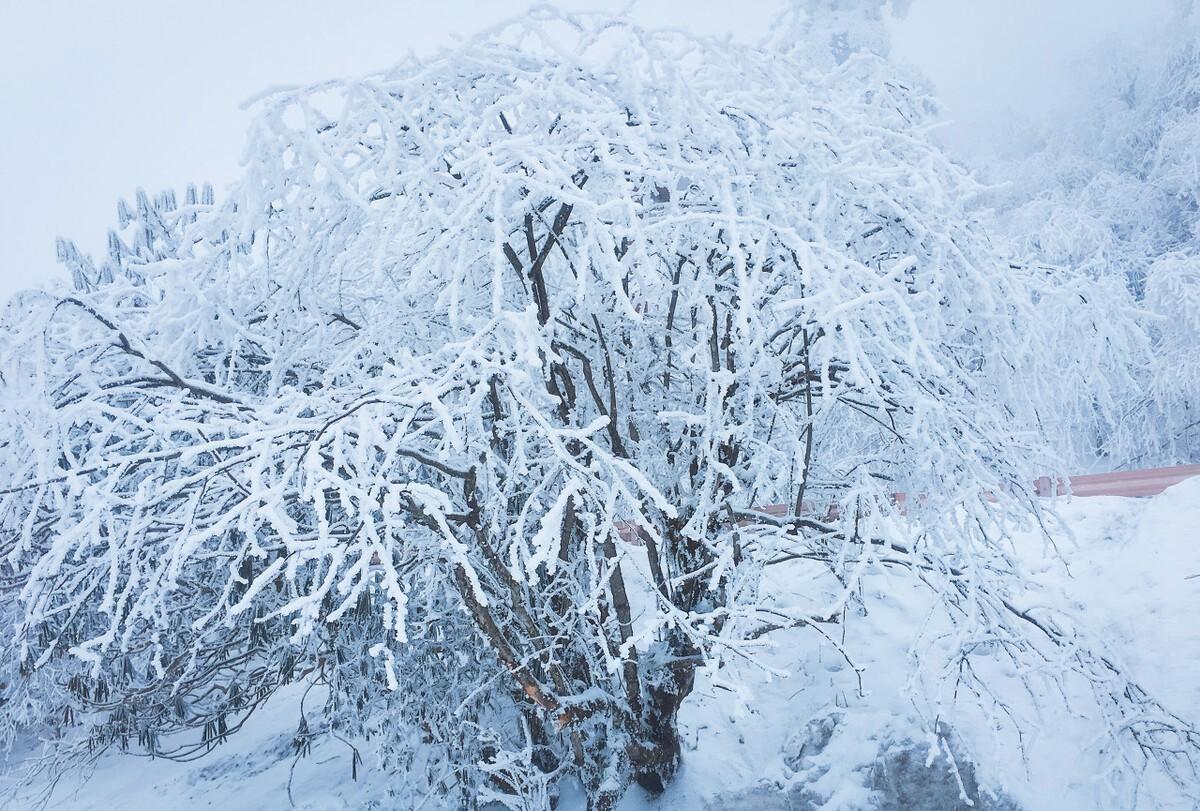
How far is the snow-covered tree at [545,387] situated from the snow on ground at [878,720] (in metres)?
0.48

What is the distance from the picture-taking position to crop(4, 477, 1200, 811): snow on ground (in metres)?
4.89

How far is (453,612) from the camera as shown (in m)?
5.09

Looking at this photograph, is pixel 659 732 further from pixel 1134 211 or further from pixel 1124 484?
pixel 1134 211

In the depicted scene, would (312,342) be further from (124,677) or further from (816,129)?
(124,677)

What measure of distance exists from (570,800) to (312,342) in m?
3.45

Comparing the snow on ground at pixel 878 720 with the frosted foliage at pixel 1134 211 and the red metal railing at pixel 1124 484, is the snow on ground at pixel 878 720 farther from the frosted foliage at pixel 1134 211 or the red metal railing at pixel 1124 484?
the frosted foliage at pixel 1134 211

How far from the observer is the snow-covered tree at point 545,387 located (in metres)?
3.10

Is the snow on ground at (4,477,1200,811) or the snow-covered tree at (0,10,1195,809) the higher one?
the snow-covered tree at (0,10,1195,809)

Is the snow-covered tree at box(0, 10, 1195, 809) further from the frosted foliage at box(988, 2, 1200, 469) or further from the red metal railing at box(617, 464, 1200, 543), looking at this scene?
the frosted foliage at box(988, 2, 1200, 469)

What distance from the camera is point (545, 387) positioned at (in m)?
3.95

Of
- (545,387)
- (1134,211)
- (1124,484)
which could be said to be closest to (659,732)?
(545,387)

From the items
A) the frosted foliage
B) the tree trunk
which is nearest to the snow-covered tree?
the tree trunk

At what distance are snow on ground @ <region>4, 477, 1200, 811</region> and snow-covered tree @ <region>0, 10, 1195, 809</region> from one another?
0.48 m

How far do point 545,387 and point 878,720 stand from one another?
3412 millimetres
